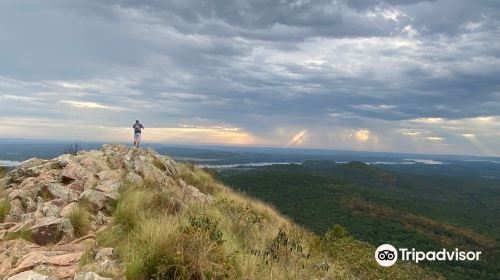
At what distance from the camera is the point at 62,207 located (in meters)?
10.7

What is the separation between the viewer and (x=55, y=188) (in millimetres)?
11727

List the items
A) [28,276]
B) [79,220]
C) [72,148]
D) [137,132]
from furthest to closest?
[137,132] < [72,148] < [79,220] < [28,276]

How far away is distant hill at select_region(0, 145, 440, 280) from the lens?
6.65 m

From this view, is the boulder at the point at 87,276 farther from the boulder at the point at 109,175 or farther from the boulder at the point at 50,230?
the boulder at the point at 109,175

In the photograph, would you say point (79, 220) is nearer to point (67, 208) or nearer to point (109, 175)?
point (67, 208)

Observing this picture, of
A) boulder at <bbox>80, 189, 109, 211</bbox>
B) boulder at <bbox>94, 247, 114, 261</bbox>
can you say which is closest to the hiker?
boulder at <bbox>80, 189, 109, 211</bbox>

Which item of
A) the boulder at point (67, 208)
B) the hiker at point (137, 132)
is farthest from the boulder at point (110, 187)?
the hiker at point (137, 132)

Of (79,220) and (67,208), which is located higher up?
(67,208)

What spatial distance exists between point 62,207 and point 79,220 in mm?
1662

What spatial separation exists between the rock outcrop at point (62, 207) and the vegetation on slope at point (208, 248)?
1.55ft

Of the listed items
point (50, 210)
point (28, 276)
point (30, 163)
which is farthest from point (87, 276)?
point (30, 163)

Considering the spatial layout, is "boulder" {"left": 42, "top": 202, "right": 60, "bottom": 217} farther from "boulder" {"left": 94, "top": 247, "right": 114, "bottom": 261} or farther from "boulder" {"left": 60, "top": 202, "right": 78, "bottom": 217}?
"boulder" {"left": 94, "top": 247, "right": 114, "bottom": 261}

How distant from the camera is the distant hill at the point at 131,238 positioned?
6648mm

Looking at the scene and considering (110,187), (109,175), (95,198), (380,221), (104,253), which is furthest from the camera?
(380,221)
